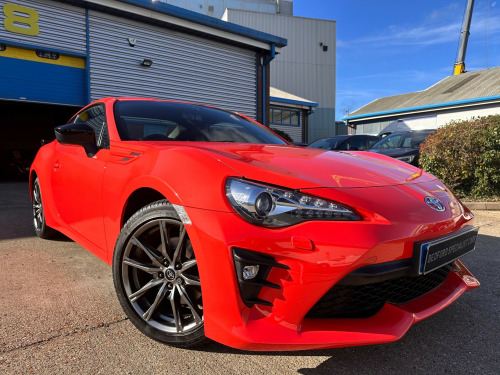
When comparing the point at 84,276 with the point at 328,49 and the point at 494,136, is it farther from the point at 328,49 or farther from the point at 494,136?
the point at 328,49

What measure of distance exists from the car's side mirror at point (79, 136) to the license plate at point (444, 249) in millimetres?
2034

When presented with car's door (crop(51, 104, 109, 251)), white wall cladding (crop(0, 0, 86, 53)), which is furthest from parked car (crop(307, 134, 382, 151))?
car's door (crop(51, 104, 109, 251))

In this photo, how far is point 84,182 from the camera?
2.43m

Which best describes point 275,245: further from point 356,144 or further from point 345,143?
point 356,144

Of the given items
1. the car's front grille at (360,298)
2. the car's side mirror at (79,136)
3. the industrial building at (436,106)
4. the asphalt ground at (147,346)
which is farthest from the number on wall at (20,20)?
the industrial building at (436,106)

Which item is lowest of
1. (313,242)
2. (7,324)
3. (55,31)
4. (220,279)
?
(7,324)

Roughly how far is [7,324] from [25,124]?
564 inches

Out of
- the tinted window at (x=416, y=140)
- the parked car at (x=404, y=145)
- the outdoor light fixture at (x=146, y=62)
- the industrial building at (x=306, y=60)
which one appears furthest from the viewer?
the industrial building at (x=306, y=60)

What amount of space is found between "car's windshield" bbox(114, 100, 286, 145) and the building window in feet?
51.2

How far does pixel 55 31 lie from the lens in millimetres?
8266

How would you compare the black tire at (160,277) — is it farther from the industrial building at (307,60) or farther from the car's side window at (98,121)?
the industrial building at (307,60)

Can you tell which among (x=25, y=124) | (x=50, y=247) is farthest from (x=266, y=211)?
(x=25, y=124)

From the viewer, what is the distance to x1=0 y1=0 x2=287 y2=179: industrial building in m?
8.09

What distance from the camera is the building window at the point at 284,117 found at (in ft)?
59.9
